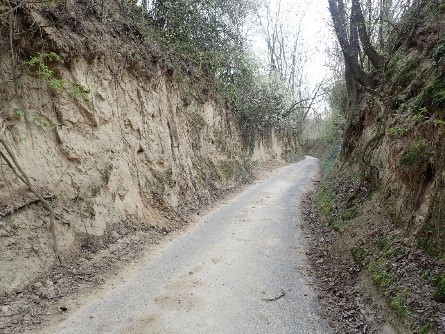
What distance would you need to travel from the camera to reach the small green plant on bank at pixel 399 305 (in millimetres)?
4548

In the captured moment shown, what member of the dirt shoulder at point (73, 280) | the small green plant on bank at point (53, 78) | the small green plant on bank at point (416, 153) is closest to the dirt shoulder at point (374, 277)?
the small green plant on bank at point (416, 153)

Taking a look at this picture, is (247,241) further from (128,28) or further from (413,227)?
(128,28)

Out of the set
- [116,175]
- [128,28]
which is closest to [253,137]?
[128,28]

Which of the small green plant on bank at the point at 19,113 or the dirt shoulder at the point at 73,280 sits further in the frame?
the small green plant on bank at the point at 19,113

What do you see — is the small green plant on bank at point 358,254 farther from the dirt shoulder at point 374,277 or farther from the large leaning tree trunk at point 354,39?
the large leaning tree trunk at point 354,39

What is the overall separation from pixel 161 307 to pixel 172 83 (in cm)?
960

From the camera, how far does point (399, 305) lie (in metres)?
4.70

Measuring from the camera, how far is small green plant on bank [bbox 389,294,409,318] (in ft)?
14.9

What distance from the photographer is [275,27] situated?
4100 cm

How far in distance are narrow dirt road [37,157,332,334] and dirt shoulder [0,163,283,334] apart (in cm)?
32

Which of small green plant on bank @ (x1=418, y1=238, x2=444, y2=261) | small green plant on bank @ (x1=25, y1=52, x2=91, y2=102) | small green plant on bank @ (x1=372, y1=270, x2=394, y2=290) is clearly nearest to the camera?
small green plant on bank @ (x1=418, y1=238, x2=444, y2=261)

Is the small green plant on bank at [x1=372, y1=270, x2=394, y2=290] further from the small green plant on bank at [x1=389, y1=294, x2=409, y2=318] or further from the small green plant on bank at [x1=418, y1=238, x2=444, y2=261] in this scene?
the small green plant on bank at [x1=418, y1=238, x2=444, y2=261]

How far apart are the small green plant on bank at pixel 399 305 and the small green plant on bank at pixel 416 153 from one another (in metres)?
2.53

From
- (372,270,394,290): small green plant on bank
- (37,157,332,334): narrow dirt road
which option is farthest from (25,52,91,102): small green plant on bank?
(372,270,394,290): small green plant on bank
